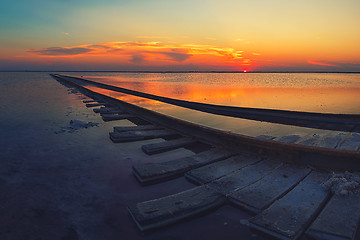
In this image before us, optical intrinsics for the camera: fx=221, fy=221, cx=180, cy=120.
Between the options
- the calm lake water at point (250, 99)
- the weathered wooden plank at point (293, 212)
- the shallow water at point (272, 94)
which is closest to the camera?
the weathered wooden plank at point (293, 212)

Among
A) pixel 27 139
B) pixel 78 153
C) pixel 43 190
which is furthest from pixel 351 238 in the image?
pixel 27 139

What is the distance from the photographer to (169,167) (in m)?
3.52

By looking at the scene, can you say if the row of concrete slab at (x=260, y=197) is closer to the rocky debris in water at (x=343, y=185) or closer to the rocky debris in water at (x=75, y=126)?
the rocky debris in water at (x=343, y=185)

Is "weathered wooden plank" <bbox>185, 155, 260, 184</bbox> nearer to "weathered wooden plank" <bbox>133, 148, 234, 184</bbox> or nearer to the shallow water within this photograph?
"weathered wooden plank" <bbox>133, 148, 234, 184</bbox>

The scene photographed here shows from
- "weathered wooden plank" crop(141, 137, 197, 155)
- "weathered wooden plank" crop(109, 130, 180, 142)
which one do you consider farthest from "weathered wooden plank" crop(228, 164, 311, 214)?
"weathered wooden plank" crop(109, 130, 180, 142)

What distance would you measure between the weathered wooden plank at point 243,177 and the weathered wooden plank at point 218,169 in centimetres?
11

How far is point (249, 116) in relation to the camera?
9.87 meters

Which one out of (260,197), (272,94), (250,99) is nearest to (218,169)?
(260,197)

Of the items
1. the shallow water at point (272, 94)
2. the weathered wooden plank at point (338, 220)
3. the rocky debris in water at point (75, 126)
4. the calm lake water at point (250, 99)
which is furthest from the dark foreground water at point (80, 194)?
the shallow water at point (272, 94)

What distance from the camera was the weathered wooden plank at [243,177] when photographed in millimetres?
2861

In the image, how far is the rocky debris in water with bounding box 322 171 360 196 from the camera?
2.53 meters

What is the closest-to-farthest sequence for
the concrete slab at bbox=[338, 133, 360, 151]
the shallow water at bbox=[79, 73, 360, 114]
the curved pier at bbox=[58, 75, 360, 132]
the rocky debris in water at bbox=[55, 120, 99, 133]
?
the concrete slab at bbox=[338, 133, 360, 151], the rocky debris in water at bbox=[55, 120, 99, 133], the curved pier at bbox=[58, 75, 360, 132], the shallow water at bbox=[79, 73, 360, 114]

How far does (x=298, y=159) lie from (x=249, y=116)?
647cm

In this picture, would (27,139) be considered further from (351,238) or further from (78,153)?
(351,238)
